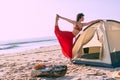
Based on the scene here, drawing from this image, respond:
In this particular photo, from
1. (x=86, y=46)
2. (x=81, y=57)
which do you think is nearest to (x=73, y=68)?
(x=81, y=57)

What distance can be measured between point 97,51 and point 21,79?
336cm

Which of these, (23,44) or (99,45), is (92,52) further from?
(23,44)

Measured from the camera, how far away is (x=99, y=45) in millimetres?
9719

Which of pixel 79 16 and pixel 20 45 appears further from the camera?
pixel 20 45

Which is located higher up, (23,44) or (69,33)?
(69,33)

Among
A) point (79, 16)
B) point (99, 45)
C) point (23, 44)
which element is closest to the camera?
point (79, 16)

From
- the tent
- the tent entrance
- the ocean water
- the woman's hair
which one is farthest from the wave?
the woman's hair

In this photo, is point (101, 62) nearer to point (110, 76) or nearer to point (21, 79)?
point (110, 76)

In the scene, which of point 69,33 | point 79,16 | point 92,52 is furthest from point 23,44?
point 79,16

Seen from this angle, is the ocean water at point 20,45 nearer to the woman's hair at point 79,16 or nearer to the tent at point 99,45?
the tent at point 99,45

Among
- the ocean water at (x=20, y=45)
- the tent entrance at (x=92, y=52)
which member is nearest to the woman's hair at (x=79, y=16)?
the tent entrance at (x=92, y=52)

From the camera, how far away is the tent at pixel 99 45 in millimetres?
8828

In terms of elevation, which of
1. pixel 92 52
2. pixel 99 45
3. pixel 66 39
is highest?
pixel 66 39

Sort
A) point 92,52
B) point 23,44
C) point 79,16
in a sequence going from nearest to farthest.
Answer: point 79,16, point 92,52, point 23,44
